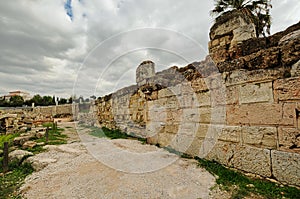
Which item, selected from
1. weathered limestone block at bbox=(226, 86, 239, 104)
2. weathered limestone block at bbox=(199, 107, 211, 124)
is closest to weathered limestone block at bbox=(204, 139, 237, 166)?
weathered limestone block at bbox=(199, 107, 211, 124)

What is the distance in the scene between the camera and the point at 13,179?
3371 millimetres

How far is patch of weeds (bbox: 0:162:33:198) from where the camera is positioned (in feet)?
9.29

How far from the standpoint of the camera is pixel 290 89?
8.44ft

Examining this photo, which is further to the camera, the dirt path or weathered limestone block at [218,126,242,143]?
weathered limestone block at [218,126,242,143]

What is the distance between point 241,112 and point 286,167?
1.01 meters

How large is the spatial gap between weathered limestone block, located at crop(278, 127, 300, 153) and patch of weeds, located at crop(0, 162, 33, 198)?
3990mm

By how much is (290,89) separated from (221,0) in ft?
20.6

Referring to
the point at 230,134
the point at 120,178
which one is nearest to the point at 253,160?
the point at 230,134

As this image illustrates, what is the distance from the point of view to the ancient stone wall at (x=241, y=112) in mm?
2586

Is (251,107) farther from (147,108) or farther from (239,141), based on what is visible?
(147,108)

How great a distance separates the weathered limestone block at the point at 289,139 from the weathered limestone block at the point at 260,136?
76 mm

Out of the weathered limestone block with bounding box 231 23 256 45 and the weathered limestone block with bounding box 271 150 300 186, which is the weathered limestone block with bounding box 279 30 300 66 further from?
the weathered limestone block with bounding box 231 23 256 45

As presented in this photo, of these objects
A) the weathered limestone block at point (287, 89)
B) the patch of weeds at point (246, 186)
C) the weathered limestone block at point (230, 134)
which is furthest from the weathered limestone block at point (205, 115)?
the weathered limestone block at point (287, 89)

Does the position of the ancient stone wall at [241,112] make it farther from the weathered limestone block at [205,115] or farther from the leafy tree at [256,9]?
the leafy tree at [256,9]
